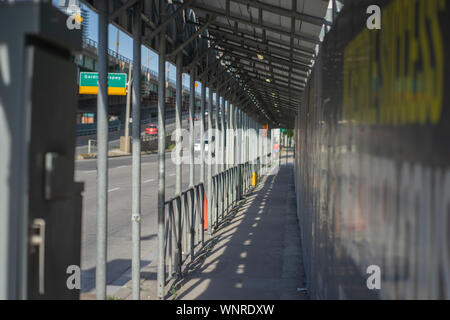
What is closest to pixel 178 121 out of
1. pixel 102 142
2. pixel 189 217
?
pixel 189 217

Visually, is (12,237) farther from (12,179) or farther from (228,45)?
(228,45)

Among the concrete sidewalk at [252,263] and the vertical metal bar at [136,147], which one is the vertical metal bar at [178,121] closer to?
the concrete sidewalk at [252,263]

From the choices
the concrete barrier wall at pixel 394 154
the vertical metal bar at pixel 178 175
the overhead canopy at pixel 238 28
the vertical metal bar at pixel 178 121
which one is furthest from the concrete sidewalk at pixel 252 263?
the concrete barrier wall at pixel 394 154

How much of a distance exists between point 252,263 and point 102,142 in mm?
5004

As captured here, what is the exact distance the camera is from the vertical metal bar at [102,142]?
441 centimetres

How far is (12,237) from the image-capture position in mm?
1988

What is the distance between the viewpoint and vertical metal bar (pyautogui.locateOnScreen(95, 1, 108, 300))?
4.41 metres

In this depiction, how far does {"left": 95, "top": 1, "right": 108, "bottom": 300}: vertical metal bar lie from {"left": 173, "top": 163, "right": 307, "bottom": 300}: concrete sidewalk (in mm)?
2480

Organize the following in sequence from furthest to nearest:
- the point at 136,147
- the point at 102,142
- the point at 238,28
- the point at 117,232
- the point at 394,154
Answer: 1. the point at 117,232
2. the point at 238,28
3. the point at 136,147
4. the point at 102,142
5. the point at 394,154

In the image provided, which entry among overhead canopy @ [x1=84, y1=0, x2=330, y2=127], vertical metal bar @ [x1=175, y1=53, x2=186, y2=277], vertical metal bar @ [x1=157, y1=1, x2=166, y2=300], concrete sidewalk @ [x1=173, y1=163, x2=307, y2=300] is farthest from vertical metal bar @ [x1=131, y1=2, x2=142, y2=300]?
vertical metal bar @ [x1=175, y1=53, x2=186, y2=277]

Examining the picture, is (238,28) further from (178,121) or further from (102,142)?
(102,142)

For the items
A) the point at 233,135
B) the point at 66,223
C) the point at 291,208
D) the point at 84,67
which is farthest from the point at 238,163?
the point at 84,67

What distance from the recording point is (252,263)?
344 inches

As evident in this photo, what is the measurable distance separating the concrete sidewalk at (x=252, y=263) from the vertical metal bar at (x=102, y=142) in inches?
97.6
